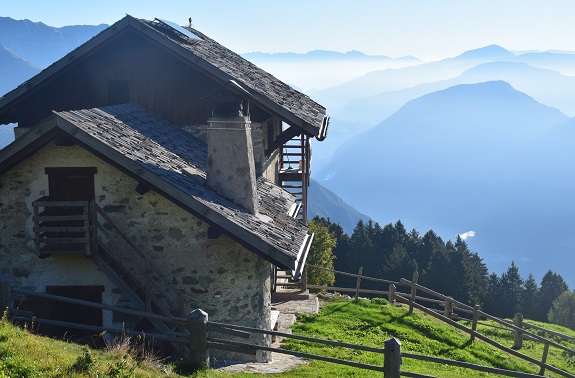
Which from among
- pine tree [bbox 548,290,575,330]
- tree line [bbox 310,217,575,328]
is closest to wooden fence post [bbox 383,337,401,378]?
tree line [bbox 310,217,575,328]

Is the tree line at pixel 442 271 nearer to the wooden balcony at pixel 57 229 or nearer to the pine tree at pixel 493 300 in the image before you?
the pine tree at pixel 493 300

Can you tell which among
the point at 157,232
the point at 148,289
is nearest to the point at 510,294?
the point at 157,232

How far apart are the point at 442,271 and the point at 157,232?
167ft

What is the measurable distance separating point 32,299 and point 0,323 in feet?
10.9

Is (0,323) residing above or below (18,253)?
below

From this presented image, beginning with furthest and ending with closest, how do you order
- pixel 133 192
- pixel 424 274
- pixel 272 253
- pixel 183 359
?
pixel 424 274
pixel 133 192
pixel 272 253
pixel 183 359

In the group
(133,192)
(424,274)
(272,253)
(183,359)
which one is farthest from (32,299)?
(424,274)

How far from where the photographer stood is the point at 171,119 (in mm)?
16719

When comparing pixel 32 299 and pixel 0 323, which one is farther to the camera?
pixel 32 299

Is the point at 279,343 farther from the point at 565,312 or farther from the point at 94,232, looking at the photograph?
the point at 565,312

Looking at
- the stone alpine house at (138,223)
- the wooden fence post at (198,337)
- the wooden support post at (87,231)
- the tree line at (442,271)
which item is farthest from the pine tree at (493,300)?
the wooden fence post at (198,337)

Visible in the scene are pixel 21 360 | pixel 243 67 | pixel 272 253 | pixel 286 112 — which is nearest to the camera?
pixel 21 360

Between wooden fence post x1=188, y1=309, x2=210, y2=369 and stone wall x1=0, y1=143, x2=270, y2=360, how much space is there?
2387mm

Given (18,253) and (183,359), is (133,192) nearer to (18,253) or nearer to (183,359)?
(18,253)
